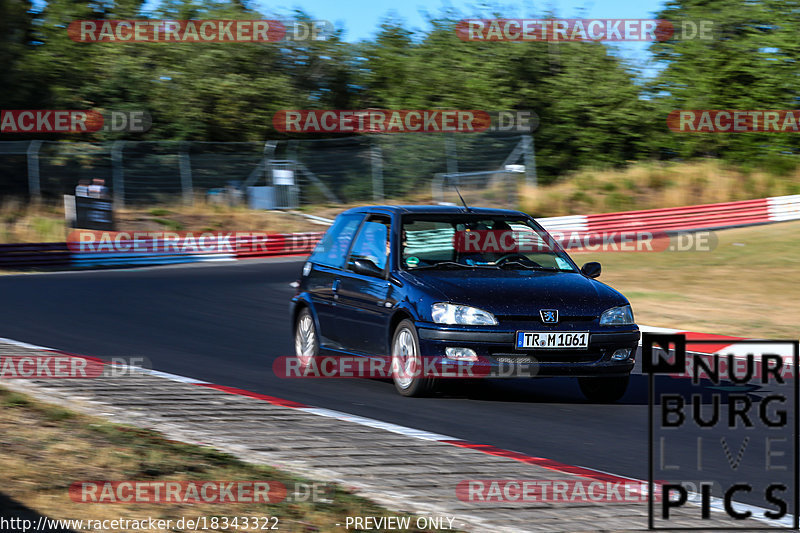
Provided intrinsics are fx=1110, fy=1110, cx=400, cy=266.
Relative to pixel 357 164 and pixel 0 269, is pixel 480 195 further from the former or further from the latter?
pixel 0 269

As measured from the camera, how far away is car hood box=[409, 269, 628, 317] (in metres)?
8.52

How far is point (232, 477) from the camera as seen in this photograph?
5.45 metres

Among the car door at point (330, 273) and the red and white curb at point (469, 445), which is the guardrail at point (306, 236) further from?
the red and white curb at point (469, 445)

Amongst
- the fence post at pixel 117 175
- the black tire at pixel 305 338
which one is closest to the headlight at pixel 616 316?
the black tire at pixel 305 338

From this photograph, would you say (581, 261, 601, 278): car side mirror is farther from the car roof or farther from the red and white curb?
the red and white curb

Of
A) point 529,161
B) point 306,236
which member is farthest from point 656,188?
point 306,236

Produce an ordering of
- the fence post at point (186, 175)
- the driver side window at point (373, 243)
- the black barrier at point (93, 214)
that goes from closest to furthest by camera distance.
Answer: the driver side window at point (373, 243), the black barrier at point (93, 214), the fence post at point (186, 175)

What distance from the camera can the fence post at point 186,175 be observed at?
30484mm

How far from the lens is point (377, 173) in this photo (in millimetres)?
32219

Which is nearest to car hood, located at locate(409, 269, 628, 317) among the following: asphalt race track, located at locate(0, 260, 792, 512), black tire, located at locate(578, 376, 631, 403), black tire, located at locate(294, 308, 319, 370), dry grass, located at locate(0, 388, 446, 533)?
black tire, located at locate(578, 376, 631, 403)

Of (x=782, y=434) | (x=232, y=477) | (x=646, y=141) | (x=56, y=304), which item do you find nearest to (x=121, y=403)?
(x=232, y=477)

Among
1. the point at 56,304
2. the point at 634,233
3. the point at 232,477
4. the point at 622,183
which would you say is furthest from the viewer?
the point at 622,183

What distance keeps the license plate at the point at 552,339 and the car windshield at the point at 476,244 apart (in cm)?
99

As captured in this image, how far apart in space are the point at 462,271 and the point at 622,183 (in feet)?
97.0
